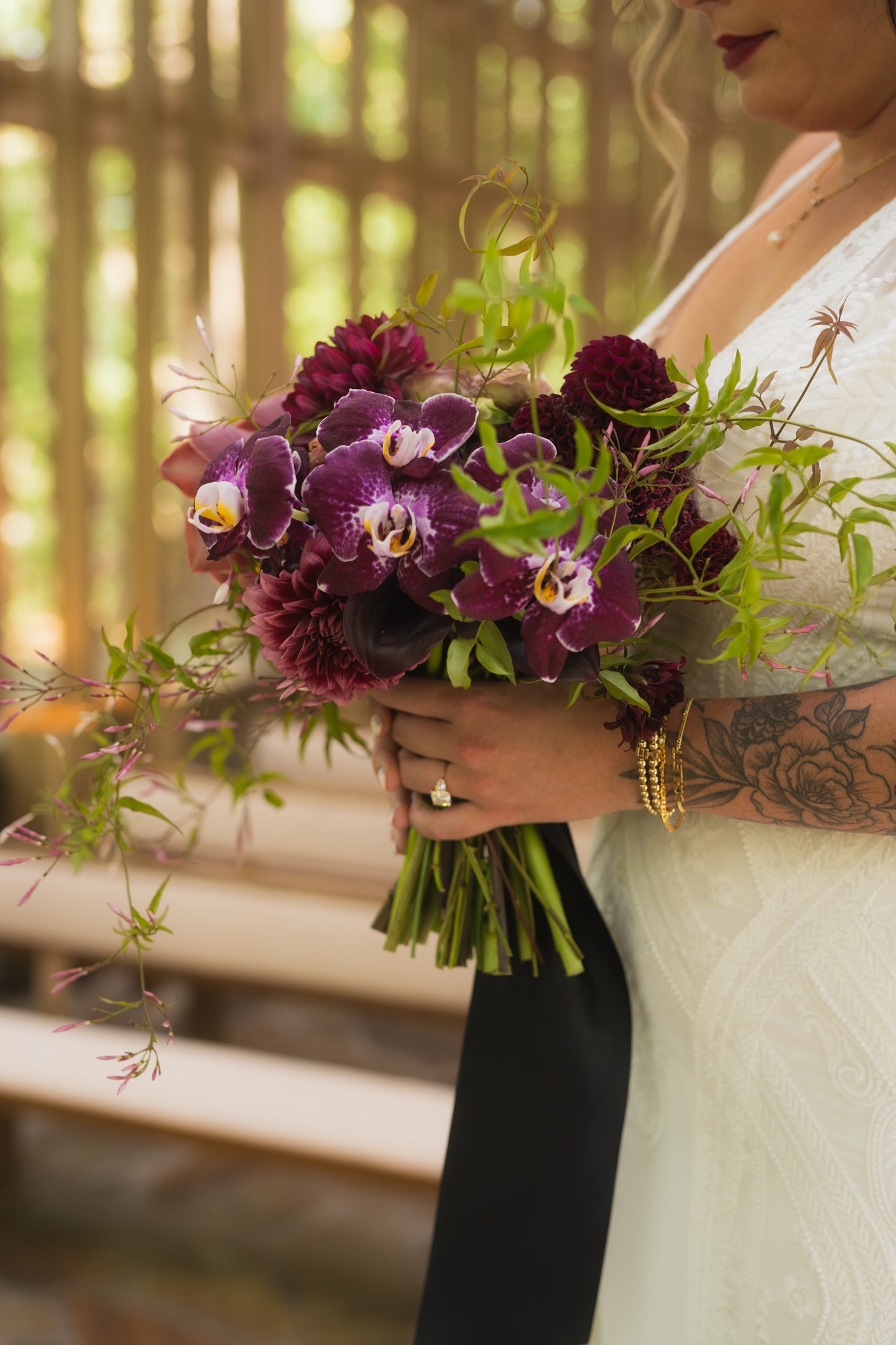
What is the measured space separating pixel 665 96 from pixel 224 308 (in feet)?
13.7

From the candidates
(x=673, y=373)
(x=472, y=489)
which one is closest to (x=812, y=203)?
(x=673, y=373)

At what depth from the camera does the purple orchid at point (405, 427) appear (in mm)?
749

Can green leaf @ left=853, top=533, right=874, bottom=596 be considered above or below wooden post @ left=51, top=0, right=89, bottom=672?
below

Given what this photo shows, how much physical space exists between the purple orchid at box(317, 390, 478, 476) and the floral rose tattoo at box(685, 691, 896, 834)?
0.35 m

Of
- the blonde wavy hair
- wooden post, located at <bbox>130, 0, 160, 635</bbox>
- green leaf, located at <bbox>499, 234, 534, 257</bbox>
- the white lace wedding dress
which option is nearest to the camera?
green leaf, located at <bbox>499, 234, 534, 257</bbox>

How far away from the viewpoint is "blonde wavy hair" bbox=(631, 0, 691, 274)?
1.38 metres

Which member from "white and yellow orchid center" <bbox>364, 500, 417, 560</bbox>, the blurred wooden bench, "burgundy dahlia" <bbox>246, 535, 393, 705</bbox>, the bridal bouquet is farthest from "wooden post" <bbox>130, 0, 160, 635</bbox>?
"white and yellow orchid center" <bbox>364, 500, 417, 560</bbox>

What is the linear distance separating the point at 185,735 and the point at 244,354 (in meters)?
1.97

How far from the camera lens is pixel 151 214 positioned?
490cm

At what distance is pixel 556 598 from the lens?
683 millimetres

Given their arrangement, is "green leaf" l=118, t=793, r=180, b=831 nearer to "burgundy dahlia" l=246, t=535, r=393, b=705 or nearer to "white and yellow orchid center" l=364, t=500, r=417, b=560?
"burgundy dahlia" l=246, t=535, r=393, b=705

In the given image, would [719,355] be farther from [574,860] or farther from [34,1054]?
[34,1054]

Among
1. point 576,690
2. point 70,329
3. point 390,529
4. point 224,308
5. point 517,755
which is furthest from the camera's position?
point 224,308

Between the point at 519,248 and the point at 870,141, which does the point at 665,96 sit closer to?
the point at 870,141
